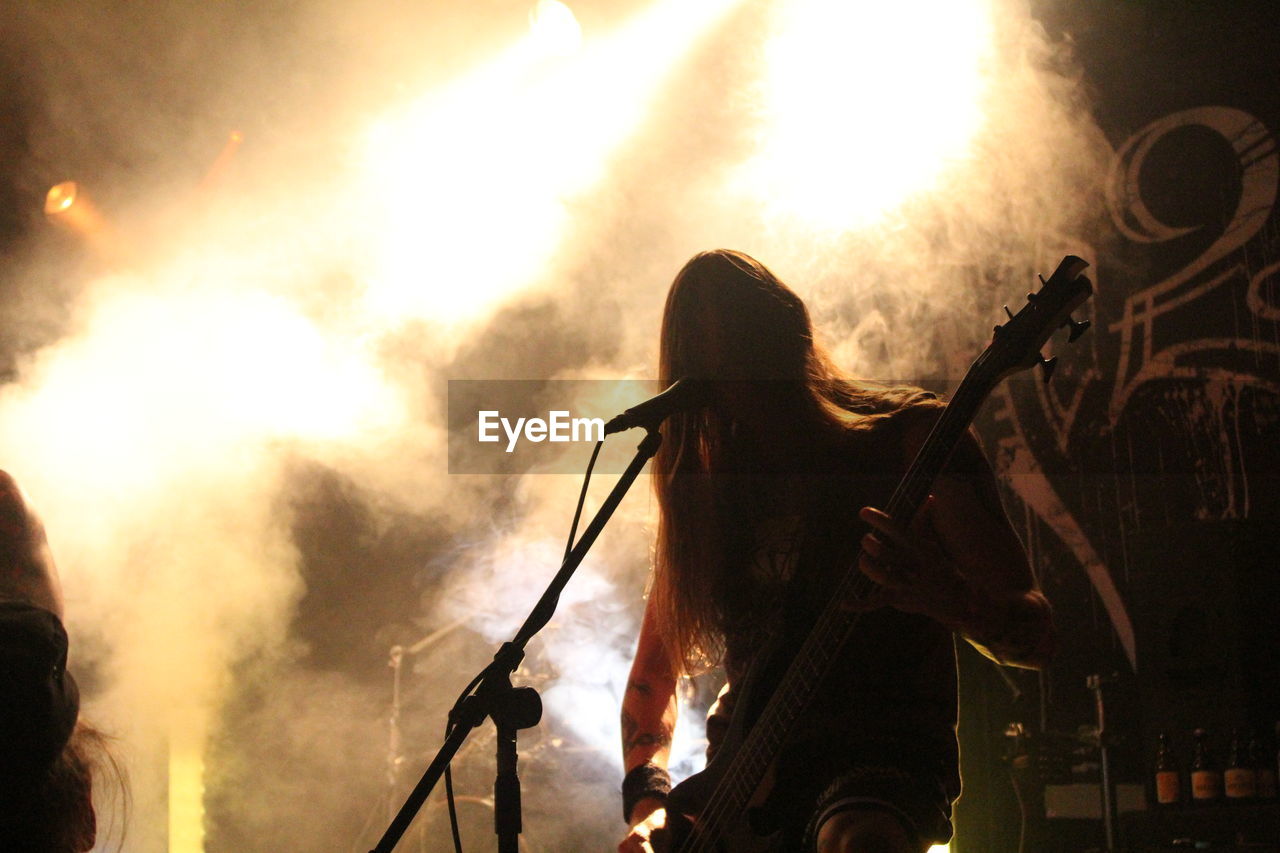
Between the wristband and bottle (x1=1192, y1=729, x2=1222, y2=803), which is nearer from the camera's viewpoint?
the wristband

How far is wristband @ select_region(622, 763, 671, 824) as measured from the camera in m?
1.74

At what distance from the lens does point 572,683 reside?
15.9 ft

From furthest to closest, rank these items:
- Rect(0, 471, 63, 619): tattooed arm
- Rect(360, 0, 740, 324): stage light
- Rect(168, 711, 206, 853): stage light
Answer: Rect(168, 711, 206, 853): stage light
Rect(360, 0, 740, 324): stage light
Rect(0, 471, 63, 619): tattooed arm

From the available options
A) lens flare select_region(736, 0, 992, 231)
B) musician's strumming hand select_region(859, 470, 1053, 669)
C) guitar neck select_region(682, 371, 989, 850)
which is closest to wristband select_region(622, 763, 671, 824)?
guitar neck select_region(682, 371, 989, 850)

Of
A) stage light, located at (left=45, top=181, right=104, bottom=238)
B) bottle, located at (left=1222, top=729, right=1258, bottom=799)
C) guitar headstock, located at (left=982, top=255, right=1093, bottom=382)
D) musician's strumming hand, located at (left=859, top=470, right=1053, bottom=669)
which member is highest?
stage light, located at (left=45, top=181, right=104, bottom=238)

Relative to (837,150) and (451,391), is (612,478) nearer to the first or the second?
(451,391)

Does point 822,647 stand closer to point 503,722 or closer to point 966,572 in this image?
point 966,572

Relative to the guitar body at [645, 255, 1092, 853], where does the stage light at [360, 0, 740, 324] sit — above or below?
above

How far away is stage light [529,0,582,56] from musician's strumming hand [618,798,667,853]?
3.46 m

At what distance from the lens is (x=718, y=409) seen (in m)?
1.95

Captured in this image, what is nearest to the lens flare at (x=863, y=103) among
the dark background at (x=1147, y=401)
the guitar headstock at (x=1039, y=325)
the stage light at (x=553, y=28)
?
the dark background at (x=1147, y=401)

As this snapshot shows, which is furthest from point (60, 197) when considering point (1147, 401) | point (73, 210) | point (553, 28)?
point (1147, 401)

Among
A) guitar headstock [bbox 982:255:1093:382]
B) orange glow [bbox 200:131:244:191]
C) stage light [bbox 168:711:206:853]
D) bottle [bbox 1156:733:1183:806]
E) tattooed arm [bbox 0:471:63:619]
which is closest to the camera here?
guitar headstock [bbox 982:255:1093:382]

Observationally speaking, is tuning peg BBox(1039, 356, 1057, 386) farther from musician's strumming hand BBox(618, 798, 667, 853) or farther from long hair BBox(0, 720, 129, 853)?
long hair BBox(0, 720, 129, 853)
